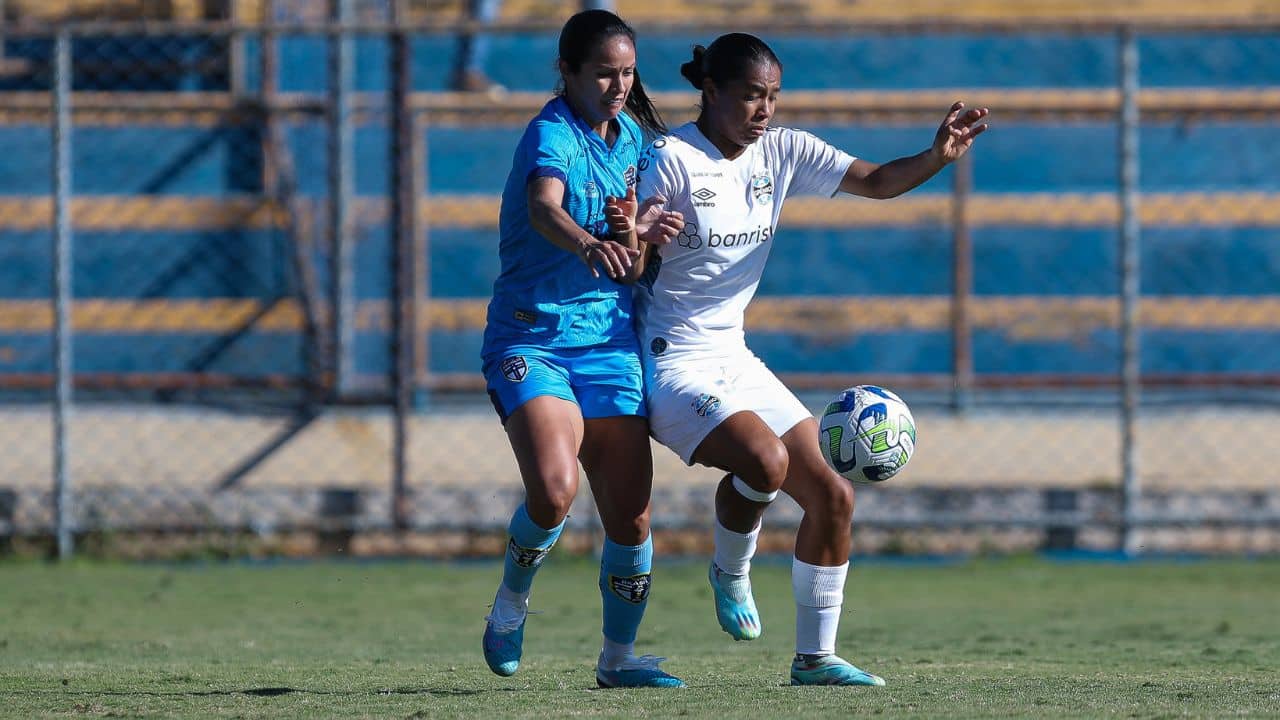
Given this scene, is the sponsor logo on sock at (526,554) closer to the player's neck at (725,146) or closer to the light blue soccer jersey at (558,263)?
the light blue soccer jersey at (558,263)

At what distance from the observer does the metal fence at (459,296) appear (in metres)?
10.2

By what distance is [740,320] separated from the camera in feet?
19.1

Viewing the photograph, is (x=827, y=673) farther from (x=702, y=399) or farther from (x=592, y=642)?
(x=592, y=642)

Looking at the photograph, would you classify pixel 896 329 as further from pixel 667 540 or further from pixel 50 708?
pixel 50 708

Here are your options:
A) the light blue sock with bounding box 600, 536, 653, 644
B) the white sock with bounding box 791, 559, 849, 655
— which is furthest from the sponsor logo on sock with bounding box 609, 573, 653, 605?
the white sock with bounding box 791, 559, 849, 655

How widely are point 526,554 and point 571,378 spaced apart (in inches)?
21.3

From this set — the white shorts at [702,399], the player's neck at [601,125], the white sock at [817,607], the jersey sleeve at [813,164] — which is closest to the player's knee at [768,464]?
the white shorts at [702,399]

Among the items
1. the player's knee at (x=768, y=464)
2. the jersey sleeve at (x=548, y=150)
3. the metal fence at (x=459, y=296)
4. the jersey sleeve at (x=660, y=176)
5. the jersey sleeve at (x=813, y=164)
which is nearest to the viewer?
the jersey sleeve at (x=548, y=150)

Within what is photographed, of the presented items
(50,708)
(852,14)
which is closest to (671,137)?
(50,708)

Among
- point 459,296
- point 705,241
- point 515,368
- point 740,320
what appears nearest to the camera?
point 515,368

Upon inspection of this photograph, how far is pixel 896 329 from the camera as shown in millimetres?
11234

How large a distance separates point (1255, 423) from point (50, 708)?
25.9ft

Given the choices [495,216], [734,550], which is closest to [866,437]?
[734,550]

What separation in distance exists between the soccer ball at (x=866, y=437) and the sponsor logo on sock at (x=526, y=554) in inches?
35.4
